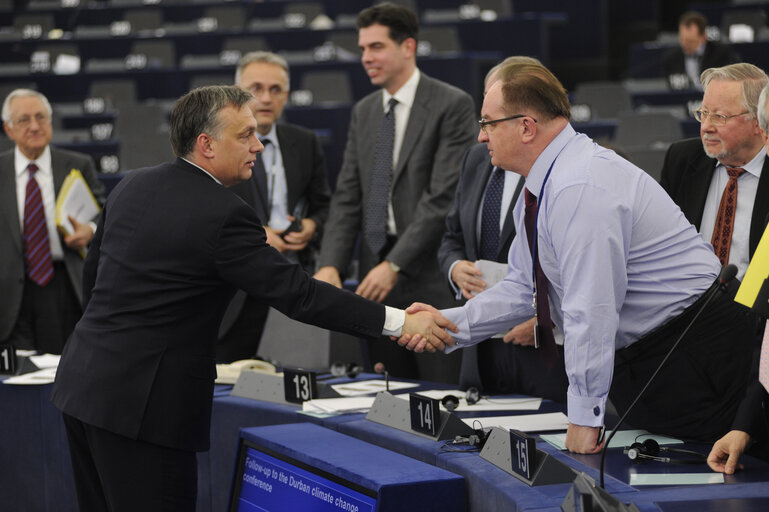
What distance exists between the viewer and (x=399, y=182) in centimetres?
387

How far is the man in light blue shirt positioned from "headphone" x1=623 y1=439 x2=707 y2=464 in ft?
0.28

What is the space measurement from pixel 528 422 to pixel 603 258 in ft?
2.08

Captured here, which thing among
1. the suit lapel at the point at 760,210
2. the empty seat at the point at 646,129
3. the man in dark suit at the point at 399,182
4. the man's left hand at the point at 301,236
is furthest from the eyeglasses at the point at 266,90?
the empty seat at the point at 646,129

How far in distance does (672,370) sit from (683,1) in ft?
34.4

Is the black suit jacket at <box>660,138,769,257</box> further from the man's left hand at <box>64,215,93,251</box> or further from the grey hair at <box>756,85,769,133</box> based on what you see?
the man's left hand at <box>64,215,93,251</box>

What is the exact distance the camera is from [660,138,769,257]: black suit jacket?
2.91m

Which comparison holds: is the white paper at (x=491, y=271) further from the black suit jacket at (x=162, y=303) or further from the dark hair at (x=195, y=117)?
the dark hair at (x=195, y=117)

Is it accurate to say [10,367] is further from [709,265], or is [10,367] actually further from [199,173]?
[709,265]

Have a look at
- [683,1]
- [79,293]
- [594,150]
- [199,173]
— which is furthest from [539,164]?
[683,1]

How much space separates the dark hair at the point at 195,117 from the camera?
98.2 inches

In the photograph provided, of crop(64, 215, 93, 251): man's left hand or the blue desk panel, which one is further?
crop(64, 215, 93, 251): man's left hand

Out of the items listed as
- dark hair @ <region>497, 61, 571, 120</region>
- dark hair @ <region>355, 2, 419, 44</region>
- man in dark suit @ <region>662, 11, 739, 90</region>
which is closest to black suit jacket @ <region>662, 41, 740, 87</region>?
man in dark suit @ <region>662, 11, 739, 90</region>

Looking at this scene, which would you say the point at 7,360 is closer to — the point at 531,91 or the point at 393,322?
the point at 393,322

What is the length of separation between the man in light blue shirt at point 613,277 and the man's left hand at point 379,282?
1264 millimetres
